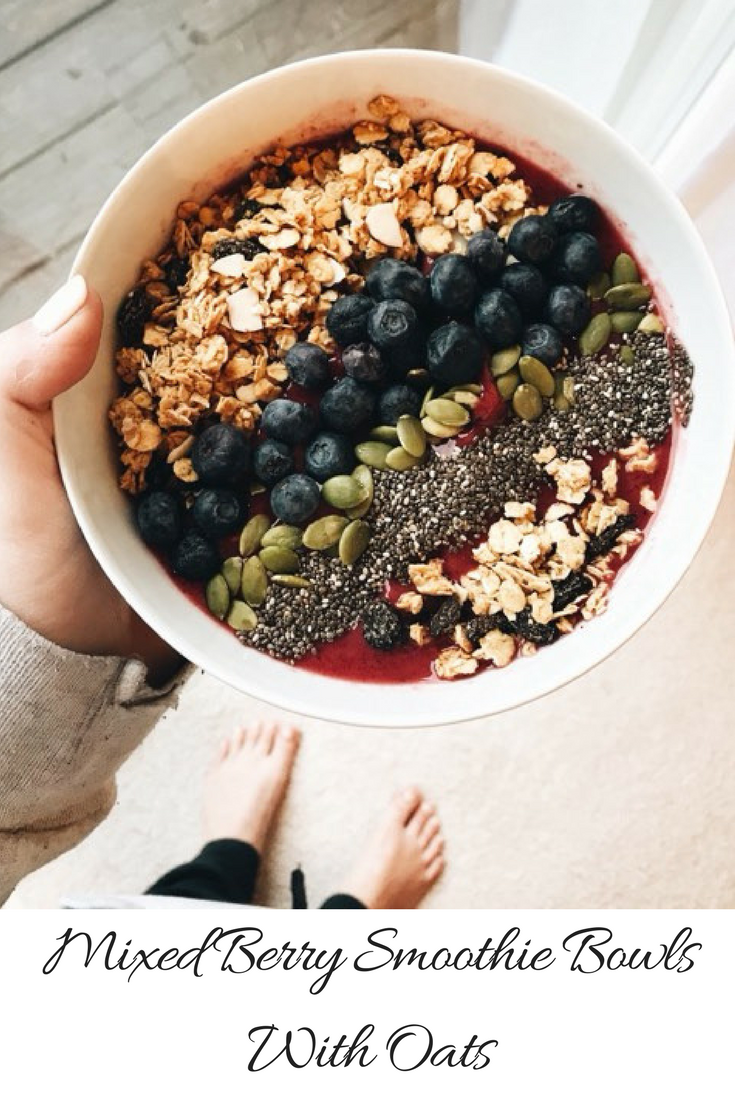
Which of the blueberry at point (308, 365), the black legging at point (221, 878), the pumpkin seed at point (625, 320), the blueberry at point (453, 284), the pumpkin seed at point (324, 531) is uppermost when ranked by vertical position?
the pumpkin seed at point (625, 320)

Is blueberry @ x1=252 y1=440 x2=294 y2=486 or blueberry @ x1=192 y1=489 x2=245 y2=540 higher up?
blueberry @ x1=252 y1=440 x2=294 y2=486

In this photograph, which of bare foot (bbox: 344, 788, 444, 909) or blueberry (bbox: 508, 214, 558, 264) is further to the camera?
bare foot (bbox: 344, 788, 444, 909)

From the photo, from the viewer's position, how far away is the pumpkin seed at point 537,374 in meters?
0.73

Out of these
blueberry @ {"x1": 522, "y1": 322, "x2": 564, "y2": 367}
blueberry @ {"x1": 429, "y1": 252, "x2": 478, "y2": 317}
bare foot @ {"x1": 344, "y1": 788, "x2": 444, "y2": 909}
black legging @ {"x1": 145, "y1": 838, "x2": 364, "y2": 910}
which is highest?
blueberry @ {"x1": 429, "y1": 252, "x2": 478, "y2": 317}

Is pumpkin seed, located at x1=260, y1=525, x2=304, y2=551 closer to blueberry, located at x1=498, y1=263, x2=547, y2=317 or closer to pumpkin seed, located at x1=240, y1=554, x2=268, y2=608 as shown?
pumpkin seed, located at x1=240, y1=554, x2=268, y2=608

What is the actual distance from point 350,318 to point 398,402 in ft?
0.24

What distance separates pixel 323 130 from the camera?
2.46 ft

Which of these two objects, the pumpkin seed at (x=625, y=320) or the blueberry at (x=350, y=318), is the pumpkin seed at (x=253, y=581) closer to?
the blueberry at (x=350, y=318)

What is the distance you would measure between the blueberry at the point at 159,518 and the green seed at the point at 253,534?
0.17ft

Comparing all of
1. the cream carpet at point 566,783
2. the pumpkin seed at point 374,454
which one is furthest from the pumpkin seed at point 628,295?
the cream carpet at point 566,783

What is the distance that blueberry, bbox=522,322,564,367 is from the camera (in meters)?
0.72

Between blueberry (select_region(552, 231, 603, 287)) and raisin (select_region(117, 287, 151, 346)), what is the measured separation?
0.32 m

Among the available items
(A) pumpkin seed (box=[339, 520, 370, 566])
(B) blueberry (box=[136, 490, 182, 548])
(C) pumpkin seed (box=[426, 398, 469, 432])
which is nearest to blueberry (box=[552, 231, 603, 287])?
(C) pumpkin seed (box=[426, 398, 469, 432])

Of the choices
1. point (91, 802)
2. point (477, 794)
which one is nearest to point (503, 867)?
point (477, 794)
